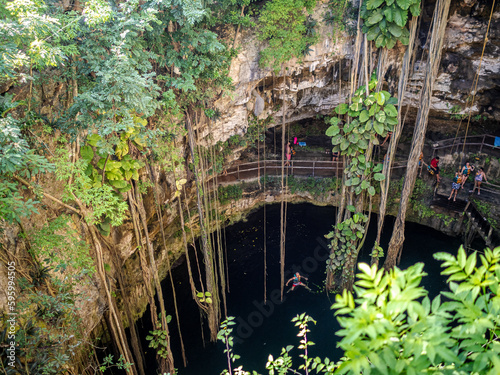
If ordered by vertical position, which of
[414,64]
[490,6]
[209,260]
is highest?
[490,6]

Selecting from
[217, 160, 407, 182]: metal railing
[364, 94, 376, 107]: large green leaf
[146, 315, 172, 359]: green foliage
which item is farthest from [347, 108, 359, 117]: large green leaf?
[146, 315, 172, 359]: green foliage

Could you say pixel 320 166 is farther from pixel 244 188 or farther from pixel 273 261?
pixel 273 261

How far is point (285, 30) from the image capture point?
240 inches

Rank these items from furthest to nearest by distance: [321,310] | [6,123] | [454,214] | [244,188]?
[244,188] → [454,214] → [321,310] → [6,123]

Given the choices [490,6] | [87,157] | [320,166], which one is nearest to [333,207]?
[320,166]

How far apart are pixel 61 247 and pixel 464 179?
8058 millimetres

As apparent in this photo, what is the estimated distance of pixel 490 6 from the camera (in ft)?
19.1

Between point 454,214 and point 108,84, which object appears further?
point 454,214

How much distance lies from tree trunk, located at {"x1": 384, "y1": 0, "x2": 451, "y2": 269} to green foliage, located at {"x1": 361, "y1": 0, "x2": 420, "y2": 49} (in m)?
0.42

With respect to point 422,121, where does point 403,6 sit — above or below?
above

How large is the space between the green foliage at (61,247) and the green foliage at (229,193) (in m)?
4.63

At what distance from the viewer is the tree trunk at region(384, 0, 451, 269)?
16.1 feet

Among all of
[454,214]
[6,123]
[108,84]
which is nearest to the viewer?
[6,123]

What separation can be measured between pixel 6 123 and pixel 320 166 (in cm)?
787
